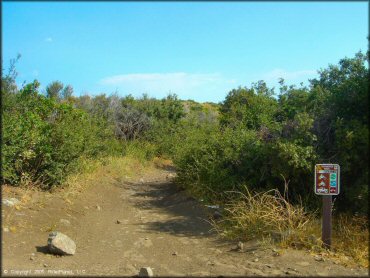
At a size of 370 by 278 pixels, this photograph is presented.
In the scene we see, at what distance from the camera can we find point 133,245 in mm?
6301

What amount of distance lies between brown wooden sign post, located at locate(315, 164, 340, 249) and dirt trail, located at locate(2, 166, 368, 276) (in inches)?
19.5

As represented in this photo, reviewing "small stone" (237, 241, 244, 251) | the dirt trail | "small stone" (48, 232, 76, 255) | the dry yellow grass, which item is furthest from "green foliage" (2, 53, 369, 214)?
"small stone" (48, 232, 76, 255)

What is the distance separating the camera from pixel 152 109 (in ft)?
70.6

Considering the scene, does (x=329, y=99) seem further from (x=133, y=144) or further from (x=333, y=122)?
(x=133, y=144)

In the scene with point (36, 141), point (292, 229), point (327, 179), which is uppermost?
point (36, 141)

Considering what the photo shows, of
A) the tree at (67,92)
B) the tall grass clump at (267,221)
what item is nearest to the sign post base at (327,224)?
the tall grass clump at (267,221)

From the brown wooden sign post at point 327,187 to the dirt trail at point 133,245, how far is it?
497 mm

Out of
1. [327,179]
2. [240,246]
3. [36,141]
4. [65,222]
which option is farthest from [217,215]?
[36,141]

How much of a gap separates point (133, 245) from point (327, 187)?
3267mm

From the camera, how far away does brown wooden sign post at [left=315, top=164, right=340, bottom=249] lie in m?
5.46

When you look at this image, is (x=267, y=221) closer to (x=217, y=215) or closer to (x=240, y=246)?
(x=240, y=246)

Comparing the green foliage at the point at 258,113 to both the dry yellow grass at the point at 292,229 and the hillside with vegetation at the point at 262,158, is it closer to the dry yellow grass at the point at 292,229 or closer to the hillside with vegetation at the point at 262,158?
the hillside with vegetation at the point at 262,158

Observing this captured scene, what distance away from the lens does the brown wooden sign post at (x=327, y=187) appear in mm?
5461

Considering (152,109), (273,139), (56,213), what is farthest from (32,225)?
(152,109)
